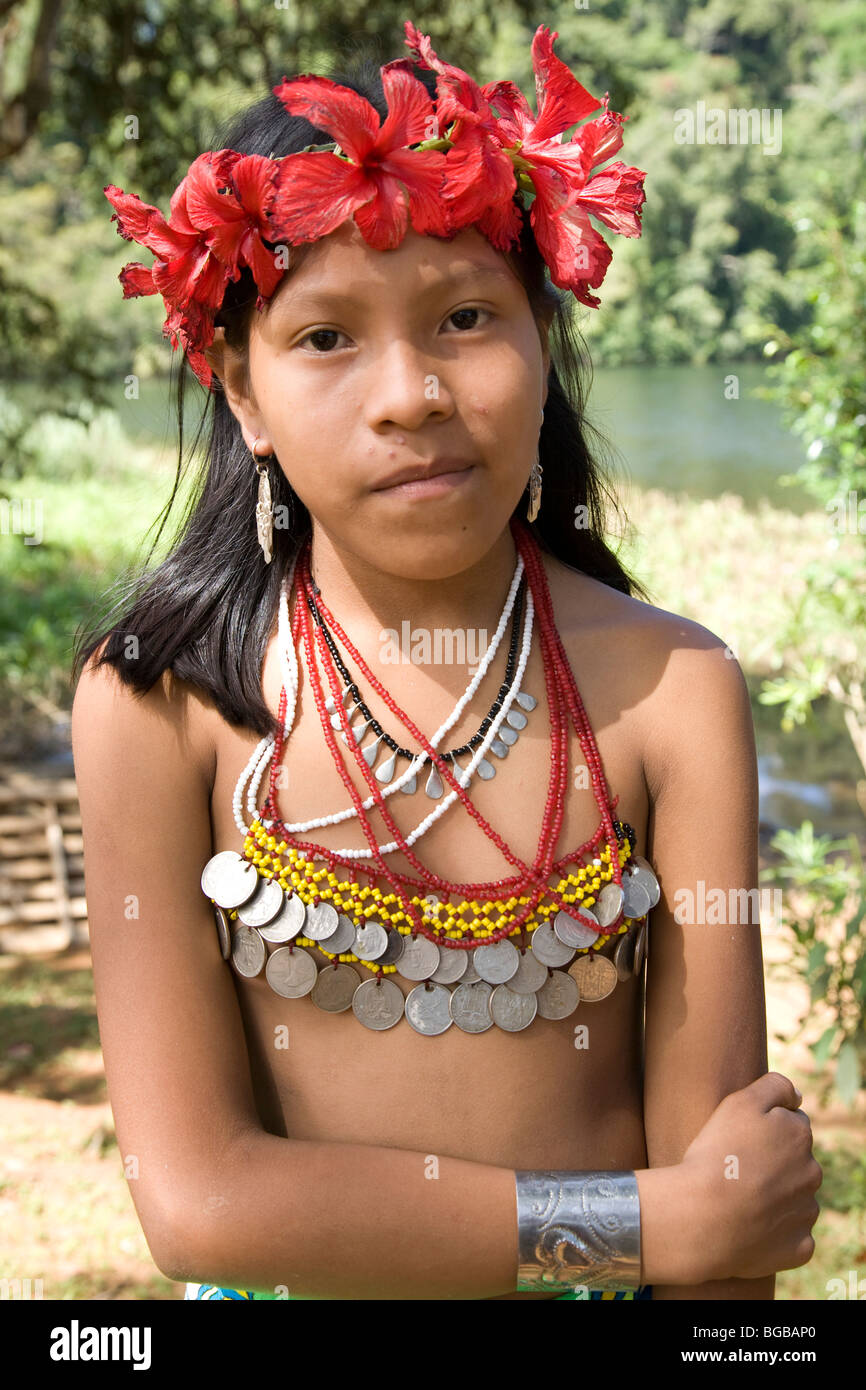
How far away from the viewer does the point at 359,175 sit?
4.47 feet

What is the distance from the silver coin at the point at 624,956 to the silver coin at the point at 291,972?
1.18 feet

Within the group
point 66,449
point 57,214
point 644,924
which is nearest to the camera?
point 644,924

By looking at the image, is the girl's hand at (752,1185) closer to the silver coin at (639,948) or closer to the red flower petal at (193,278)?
the silver coin at (639,948)

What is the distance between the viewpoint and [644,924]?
5.18ft

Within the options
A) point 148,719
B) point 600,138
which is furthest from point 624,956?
point 600,138

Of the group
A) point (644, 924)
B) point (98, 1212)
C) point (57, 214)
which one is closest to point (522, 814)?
point (644, 924)

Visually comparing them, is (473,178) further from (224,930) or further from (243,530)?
(224,930)

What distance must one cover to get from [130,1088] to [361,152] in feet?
3.49

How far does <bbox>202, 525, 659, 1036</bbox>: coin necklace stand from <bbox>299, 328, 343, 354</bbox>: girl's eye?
21.7 inches

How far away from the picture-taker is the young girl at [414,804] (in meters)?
1.39

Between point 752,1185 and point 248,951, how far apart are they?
625mm

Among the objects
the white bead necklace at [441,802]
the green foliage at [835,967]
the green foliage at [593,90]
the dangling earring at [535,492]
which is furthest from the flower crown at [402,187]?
the green foliage at [835,967]
